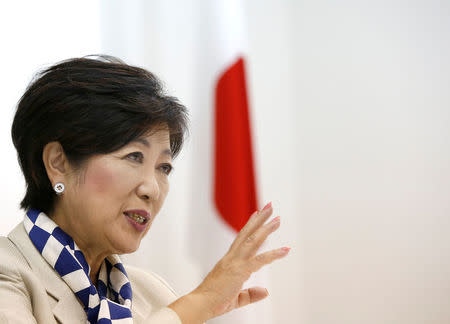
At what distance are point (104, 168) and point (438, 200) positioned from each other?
227 cm

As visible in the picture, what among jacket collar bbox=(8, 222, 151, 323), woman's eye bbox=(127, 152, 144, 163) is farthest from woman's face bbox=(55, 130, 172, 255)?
jacket collar bbox=(8, 222, 151, 323)

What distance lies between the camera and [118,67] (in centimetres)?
135

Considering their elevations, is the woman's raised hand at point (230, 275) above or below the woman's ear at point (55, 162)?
below

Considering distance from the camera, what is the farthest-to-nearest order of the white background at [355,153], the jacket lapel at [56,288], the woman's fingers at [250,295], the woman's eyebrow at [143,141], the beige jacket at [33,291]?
the white background at [355,153] < the woman's fingers at [250,295] < the woman's eyebrow at [143,141] < the jacket lapel at [56,288] < the beige jacket at [33,291]

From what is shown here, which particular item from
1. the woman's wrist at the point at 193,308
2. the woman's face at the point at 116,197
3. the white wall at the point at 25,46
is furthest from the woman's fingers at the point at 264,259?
the white wall at the point at 25,46

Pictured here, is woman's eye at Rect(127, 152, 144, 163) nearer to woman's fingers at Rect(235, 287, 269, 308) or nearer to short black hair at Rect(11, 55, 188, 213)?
short black hair at Rect(11, 55, 188, 213)

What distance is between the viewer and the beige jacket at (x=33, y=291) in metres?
1.08

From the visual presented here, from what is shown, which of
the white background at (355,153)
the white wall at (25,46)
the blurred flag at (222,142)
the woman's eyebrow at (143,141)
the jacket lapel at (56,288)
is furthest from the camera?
the white background at (355,153)

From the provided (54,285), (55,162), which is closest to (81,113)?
(55,162)

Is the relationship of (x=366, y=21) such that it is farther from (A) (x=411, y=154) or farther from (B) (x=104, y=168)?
(B) (x=104, y=168)

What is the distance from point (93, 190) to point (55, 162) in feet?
0.41

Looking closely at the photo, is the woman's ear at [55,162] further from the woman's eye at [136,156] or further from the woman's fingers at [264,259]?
the woman's fingers at [264,259]

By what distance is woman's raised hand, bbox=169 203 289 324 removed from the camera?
1.27m

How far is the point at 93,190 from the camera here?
1269 mm
